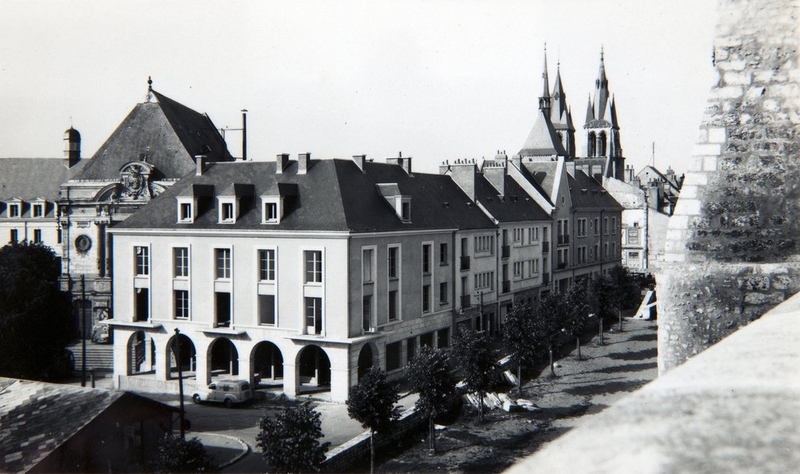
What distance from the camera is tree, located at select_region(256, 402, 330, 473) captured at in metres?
23.1

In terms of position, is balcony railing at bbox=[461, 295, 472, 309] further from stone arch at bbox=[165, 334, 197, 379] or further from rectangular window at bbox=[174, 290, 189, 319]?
rectangular window at bbox=[174, 290, 189, 319]

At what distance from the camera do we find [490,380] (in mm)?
34969

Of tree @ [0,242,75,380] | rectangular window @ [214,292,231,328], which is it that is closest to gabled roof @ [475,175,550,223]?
rectangular window @ [214,292,231,328]

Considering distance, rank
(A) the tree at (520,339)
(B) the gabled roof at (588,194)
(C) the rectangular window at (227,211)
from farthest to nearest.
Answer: (B) the gabled roof at (588,194) < (C) the rectangular window at (227,211) < (A) the tree at (520,339)

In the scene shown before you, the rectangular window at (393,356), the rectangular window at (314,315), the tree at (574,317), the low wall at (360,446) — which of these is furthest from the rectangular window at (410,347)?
the tree at (574,317)

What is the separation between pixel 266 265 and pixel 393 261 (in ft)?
24.4

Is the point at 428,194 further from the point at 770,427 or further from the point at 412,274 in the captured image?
the point at 770,427

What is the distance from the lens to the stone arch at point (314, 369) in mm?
39844

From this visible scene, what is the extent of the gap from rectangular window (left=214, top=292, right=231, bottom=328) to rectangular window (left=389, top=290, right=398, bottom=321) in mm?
9434

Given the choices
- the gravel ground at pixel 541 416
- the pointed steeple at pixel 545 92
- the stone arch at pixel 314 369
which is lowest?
the gravel ground at pixel 541 416

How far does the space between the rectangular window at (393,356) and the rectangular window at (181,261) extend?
12.9 metres

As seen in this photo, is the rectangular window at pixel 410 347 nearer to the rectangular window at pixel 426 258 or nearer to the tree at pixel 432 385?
the rectangular window at pixel 426 258

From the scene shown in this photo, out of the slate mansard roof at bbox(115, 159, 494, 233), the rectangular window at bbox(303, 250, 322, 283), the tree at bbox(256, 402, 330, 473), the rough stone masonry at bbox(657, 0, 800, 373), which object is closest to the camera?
the rough stone masonry at bbox(657, 0, 800, 373)

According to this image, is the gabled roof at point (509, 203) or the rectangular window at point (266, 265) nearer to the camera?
the rectangular window at point (266, 265)
